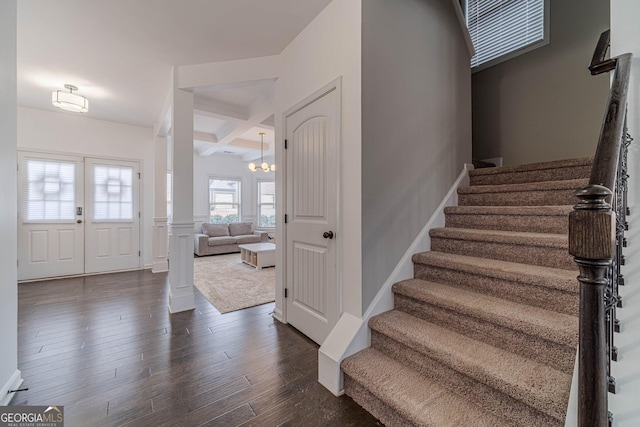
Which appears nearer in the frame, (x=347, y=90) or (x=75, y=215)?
(x=347, y=90)

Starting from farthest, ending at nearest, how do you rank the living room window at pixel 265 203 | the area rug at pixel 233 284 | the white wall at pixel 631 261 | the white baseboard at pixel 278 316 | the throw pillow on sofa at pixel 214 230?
the living room window at pixel 265 203 < the throw pillow on sofa at pixel 214 230 < the area rug at pixel 233 284 < the white baseboard at pixel 278 316 < the white wall at pixel 631 261

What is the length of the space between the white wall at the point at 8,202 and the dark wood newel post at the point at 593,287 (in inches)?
105

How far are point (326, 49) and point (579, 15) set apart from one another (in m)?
2.91

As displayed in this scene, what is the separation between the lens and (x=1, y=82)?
1546mm

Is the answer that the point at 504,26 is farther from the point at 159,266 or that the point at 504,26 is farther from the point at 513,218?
the point at 159,266

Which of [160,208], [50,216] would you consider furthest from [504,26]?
[50,216]

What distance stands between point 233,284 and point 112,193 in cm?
303

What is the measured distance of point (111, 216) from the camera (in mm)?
4828

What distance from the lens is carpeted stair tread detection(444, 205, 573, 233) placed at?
177 cm

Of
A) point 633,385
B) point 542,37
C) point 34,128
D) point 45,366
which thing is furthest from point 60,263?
point 542,37

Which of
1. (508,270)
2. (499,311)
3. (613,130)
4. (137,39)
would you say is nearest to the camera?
(613,130)

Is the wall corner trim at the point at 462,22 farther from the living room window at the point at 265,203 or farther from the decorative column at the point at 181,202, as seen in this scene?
the living room window at the point at 265,203

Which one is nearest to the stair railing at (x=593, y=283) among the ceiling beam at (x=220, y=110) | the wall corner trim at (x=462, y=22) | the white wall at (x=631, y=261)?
the white wall at (x=631, y=261)

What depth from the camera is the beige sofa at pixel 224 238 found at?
649 cm
